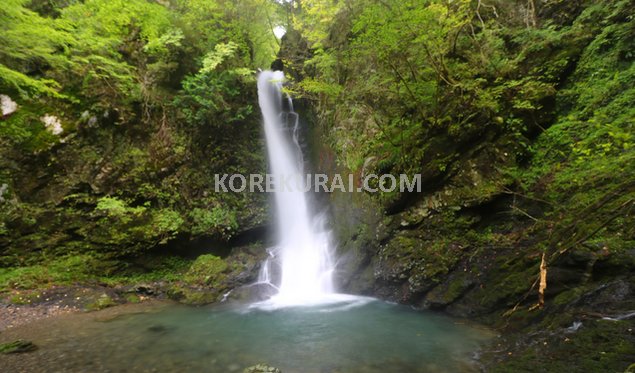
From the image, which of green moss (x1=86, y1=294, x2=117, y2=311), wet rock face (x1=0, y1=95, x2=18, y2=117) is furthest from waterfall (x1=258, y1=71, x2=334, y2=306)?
wet rock face (x1=0, y1=95, x2=18, y2=117)

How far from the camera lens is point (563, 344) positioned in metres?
3.88

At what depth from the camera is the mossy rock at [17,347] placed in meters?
4.70

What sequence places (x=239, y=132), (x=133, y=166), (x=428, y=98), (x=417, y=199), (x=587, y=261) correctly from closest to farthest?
(x=587, y=261)
(x=428, y=98)
(x=417, y=199)
(x=133, y=166)
(x=239, y=132)

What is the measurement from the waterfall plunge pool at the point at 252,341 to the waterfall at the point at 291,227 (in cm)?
173

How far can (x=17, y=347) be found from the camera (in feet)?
15.7

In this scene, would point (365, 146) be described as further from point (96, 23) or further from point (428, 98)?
point (96, 23)

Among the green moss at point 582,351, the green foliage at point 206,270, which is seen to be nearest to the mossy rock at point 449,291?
the green moss at point 582,351

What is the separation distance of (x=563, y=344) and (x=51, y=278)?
1063 cm

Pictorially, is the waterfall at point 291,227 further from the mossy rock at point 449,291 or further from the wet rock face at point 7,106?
the wet rock face at point 7,106

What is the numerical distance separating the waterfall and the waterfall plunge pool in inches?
68.0

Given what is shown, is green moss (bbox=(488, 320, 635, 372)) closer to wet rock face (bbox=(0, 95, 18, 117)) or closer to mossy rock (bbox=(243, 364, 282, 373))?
mossy rock (bbox=(243, 364, 282, 373))

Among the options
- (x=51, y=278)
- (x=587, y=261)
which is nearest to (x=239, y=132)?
(x=51, y=278)

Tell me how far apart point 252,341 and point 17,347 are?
11.5ft

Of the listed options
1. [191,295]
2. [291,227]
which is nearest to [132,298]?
[191,295]
